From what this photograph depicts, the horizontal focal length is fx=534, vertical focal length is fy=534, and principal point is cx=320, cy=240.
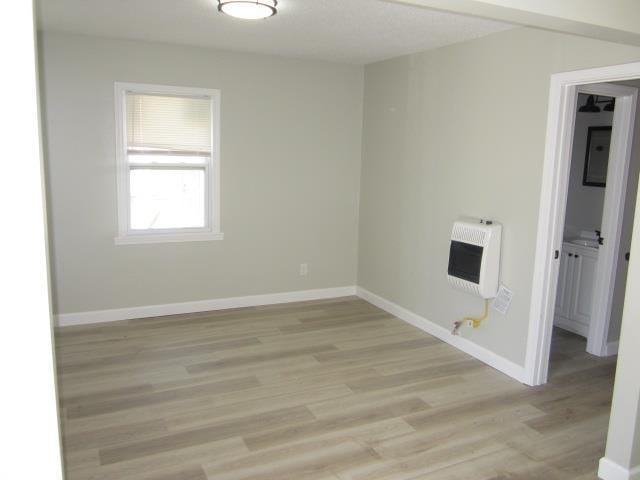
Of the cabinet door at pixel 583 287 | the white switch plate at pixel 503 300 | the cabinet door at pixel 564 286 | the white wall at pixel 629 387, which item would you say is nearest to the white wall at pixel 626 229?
the cabinet door at pixel 583 287

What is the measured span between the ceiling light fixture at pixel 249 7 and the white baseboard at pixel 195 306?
283cm

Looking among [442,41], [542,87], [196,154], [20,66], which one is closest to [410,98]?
[442,41]

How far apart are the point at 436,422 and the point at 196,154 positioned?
313cm

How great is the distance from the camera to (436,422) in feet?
10.4

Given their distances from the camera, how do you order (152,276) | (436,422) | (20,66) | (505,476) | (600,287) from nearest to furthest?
(20,66) < (505,476) < (436,422) < (600,287) < (152,276)

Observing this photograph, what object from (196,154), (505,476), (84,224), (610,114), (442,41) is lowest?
(505,476)

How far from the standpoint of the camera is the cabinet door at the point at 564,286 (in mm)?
4605

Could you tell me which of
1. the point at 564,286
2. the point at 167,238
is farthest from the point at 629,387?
the point at 167,238

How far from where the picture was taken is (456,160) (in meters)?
4.26

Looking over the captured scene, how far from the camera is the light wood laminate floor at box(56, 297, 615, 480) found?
8.91 ft

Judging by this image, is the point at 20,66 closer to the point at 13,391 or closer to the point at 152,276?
the point at 13,391

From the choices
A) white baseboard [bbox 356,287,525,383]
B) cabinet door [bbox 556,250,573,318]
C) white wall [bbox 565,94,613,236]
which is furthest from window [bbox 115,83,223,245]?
white wall [bbox 565,94,613,236]

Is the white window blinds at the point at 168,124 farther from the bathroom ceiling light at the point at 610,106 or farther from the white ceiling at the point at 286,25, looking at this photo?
the bathroom ceiling light at the point at 610,106

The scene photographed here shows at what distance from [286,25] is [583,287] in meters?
3.20
